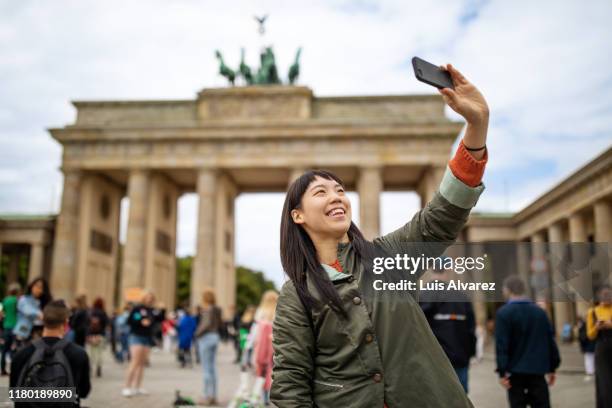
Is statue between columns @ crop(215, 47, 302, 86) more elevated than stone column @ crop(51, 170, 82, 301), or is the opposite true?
statue between columns @ crop(215, 47, 302, 86)

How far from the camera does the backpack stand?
497 centimetres

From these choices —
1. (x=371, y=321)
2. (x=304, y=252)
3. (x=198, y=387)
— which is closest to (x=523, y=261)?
(x=371, y=321)

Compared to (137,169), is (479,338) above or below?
below

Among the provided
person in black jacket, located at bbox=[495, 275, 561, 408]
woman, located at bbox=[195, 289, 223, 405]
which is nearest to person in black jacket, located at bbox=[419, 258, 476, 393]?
person in black jacket, located at bbox=[495, 275, 561, 408]

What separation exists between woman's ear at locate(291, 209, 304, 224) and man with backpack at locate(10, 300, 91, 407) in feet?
10.4

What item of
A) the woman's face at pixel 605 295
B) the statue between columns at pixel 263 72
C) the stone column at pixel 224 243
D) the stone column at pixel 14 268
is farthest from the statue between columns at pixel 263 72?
the woman's face at pixel 605 295

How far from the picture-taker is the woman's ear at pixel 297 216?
2.83 metres

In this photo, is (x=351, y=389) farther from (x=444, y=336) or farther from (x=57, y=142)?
(x=57, y=142)

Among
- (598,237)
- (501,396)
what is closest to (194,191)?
(598,237)

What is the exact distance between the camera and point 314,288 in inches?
101

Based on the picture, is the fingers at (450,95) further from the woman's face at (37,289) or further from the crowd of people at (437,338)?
the woman's face at (37,289)

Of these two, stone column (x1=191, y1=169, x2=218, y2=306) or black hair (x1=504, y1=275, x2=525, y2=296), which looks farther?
stone column (x1=191, y1=169, x2=218, y2=306)

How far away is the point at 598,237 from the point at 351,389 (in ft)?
111

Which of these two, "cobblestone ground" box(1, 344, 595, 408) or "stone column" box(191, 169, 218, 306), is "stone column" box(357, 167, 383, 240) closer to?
"stone column" box(191, 169, 218, 306)
